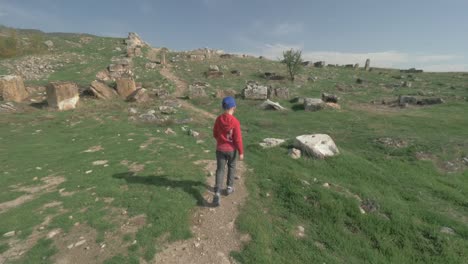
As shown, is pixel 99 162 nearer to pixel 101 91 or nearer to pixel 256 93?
pixel 101 91

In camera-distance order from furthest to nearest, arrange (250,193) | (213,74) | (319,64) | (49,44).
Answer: (319,64), (49,44), (213,74), (250,193)

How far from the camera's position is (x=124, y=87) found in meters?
27.9

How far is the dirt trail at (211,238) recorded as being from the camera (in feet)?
19.1

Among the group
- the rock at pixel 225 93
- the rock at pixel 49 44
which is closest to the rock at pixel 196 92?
the rock at pixel 225 93

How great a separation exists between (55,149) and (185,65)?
38.0 m

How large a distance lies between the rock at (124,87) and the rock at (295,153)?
2130 cm

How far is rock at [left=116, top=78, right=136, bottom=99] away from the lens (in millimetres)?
27609

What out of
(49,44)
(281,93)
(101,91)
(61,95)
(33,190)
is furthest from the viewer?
(49,44)

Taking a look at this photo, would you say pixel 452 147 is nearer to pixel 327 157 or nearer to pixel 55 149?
pixel 327 157

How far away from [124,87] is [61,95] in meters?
6.54

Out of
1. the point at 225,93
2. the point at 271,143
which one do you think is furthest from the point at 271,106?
the point at 271,143

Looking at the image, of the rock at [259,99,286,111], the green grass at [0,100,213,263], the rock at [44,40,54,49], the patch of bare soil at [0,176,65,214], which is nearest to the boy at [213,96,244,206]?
the green grass at [0,100,213,263]

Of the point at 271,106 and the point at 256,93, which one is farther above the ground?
the point at 256,93

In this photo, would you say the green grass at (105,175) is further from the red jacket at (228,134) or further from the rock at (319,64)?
the rock at (319,64)
